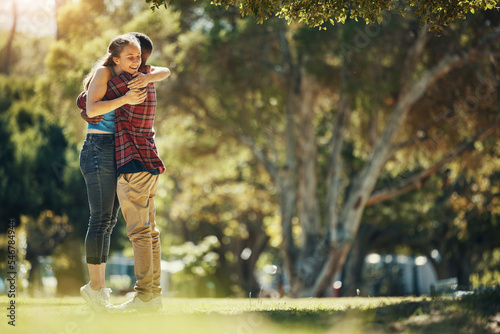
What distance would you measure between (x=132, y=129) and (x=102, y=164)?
328 millimetres

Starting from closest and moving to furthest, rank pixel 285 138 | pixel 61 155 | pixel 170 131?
pixel 285 138
pixel 170 131
pixel 61 155

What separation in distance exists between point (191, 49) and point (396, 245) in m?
18.4

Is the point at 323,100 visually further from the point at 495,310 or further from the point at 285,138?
the point at 495,310

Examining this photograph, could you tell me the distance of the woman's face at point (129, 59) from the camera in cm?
461

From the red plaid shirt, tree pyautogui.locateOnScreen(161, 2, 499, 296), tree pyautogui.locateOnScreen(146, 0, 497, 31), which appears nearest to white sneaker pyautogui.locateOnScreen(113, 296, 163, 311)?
the red plaid shirt

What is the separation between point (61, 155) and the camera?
2469 cm

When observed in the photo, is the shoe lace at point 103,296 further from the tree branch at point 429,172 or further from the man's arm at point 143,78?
the tree branch at point 429,172

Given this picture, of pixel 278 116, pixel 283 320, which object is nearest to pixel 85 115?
pixel 283 320

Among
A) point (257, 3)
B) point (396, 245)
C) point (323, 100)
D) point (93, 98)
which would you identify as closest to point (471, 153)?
point (323, 100)

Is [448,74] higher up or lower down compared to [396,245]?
higher up

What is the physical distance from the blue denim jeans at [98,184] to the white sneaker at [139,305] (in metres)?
0.36

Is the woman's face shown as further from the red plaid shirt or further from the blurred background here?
the blurred background

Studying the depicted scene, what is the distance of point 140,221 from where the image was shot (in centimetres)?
467

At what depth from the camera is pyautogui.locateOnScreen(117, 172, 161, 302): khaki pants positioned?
4.62 meters
